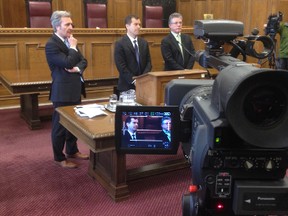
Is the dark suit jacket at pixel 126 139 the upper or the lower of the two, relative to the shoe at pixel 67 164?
upper

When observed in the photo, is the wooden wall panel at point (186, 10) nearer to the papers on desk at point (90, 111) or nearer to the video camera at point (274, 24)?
the video camera at point (274, 24)

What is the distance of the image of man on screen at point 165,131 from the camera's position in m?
1.32

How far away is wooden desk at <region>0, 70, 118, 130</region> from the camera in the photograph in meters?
4.12

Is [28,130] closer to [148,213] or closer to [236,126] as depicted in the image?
[148,213]

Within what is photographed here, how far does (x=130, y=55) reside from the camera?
13.1 ft

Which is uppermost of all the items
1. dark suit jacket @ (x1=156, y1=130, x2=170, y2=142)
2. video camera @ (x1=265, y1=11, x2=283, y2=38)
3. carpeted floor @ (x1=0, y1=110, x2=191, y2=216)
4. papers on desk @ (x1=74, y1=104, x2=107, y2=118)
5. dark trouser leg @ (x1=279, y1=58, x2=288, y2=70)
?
video camera @ (x1=265, y1=11, x2=283, y2=38)

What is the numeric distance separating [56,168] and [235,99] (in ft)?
8.81

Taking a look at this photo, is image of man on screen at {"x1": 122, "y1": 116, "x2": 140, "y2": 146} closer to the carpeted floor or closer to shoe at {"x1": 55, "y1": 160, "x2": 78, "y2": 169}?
the carpeted floor

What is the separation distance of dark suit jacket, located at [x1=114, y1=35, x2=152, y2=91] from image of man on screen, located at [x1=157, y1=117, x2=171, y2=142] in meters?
2.61

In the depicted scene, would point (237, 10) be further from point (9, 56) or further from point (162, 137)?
point (162, 137)

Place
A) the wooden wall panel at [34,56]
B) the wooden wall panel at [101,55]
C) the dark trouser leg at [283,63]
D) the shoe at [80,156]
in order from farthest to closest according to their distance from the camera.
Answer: the dark trouser leg at [283,63] < the wooden wall panel at [101,55] < the wooden wall panel at [34,56] < the shoe at [80,156]

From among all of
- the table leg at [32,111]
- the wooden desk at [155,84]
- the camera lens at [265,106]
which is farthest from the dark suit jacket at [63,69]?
the camera lens at [265,106]

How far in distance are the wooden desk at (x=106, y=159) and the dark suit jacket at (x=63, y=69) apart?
27 cm

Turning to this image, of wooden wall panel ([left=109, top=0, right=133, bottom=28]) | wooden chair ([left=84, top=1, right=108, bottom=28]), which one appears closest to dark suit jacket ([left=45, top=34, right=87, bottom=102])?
wooden chair ([left=84, top=1, right=108, bottom=28])
